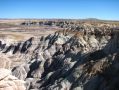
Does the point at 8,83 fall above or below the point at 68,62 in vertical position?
above

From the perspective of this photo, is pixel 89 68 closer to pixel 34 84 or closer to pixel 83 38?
pixel 34 84

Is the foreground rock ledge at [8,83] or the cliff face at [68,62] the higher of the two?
the foreground rock ledge at [8,83]

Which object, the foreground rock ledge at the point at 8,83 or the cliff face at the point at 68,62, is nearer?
the foreground rock ledge at the point at 8,83

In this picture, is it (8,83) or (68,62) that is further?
(68,62)

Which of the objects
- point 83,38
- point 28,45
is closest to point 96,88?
point 83,38

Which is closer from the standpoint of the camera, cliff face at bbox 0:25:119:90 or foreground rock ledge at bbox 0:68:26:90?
foreground rock ledge at bbox 0:68:26:90

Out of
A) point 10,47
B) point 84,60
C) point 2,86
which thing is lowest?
point 10,47

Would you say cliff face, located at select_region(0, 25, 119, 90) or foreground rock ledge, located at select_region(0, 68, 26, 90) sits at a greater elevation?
foreground rock ledge, located at select_region(0, 68, 26, 90)

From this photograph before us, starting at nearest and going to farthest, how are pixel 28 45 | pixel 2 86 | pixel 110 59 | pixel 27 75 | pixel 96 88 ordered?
pixel 2 86 → pixel 96 88 → pixel 110 59 → pixel 27 75 → pixel 28 45
